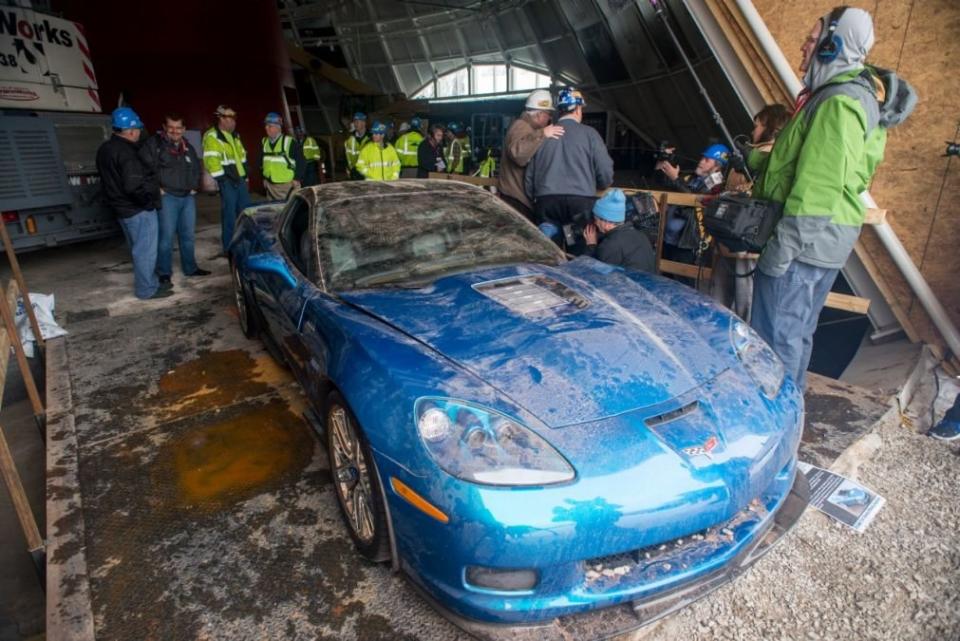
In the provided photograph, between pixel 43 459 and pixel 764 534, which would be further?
pixel 43 459

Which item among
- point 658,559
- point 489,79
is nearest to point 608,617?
point 658,559

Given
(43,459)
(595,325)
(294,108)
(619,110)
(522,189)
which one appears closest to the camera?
(595,325)

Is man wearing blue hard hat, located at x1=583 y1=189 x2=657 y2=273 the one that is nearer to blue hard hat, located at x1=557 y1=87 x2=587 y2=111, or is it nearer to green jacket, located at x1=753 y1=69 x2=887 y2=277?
green jacket, located at x1=753 y1=69 x2=887 y2=277

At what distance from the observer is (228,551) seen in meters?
2.15

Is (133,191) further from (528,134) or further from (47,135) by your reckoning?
(528,134)

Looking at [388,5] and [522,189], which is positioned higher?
[388,5]

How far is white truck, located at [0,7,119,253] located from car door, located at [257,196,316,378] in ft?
16.0

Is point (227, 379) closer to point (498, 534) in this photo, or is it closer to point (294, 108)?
point (498, 534)

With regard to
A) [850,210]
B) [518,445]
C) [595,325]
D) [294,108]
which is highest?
[294,108]

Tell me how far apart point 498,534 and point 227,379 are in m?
2.75

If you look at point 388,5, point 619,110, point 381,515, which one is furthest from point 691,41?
point 388,5

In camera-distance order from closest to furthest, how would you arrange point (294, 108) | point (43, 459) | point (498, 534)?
point (498, 534) → point (43, 459) → point (294, 108)

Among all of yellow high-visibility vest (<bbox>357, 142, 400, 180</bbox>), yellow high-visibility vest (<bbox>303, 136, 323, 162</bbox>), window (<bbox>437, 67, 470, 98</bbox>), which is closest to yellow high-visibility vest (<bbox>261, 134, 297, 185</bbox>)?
yellow high-visibility vest (<bbox>357, 142, 400, 180</bbox>)

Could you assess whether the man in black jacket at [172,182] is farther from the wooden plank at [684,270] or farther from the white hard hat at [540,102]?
the wooden plank at [684,270]
